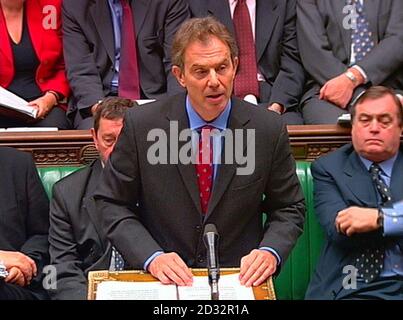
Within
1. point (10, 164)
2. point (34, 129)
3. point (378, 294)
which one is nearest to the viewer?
point (378, 294)

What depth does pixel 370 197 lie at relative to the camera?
2.18 meters

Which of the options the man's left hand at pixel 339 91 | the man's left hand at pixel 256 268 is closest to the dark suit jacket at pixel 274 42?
the man's left hand at pixel 339 91

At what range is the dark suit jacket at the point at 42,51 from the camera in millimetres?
2887

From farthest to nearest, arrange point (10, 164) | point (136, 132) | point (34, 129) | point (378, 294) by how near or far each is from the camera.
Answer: point (34, 129)
point (10, 164)
point (378, 294)
point (136, 132)

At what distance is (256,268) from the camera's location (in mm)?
1567

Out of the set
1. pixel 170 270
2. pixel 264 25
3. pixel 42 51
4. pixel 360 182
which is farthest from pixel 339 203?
pixel 42 51

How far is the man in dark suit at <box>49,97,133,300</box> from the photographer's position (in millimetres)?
2170

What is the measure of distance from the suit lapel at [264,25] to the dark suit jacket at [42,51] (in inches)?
26.1

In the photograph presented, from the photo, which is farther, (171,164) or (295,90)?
(295,90)

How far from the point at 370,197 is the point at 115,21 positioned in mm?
1145

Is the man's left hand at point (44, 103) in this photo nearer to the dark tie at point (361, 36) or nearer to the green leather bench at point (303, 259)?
the green leather bench at point (303, 259)

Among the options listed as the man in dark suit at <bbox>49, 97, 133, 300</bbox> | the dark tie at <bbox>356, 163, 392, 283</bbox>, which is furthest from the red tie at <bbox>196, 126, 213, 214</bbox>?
the dark tie at <bbox>356, 163, 392, 283</bbox>

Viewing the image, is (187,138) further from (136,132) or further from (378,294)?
(378,294)
